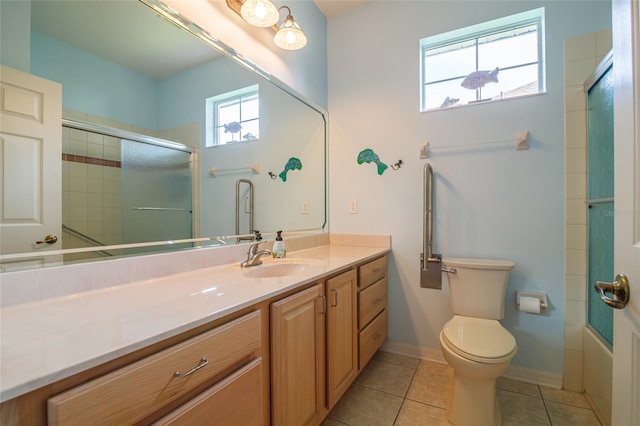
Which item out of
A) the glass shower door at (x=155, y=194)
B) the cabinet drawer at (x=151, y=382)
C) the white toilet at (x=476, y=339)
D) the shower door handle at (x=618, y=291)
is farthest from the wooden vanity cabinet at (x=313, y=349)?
the shower door handle at (x=618, y=291)

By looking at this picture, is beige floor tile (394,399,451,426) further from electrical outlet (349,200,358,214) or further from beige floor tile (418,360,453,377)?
Answer: electrical outlet (349,200,358,214)

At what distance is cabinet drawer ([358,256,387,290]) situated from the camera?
169cm

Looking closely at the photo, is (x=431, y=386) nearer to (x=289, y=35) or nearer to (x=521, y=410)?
(x=521, y=410)

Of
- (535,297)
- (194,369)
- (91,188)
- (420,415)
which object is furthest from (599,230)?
(91,188)

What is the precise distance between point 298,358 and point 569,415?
1593mm

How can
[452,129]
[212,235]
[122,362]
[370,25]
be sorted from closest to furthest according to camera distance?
[122,362], [212,235], [452,129], [370,25]

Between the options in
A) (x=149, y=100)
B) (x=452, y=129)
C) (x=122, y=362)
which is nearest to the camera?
(x=122, y=362)

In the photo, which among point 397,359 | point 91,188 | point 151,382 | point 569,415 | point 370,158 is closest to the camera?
point 151,382

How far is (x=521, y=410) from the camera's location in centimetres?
153

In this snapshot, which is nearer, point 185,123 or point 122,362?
point 122,362

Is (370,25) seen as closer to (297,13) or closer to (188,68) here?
(297,13)

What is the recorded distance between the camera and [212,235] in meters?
1.44

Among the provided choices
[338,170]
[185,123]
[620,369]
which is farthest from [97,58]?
[620,369]

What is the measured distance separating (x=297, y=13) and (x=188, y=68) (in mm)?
1127
